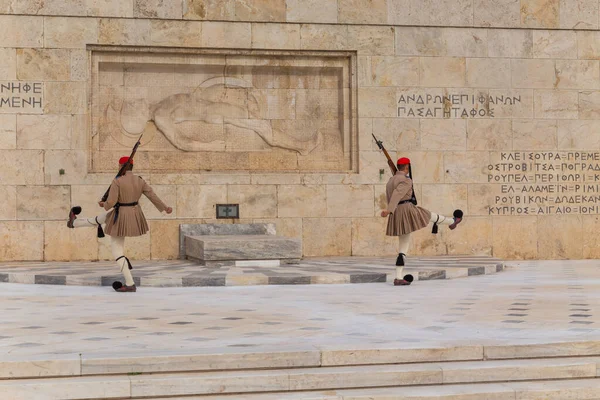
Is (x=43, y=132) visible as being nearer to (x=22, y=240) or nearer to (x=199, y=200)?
(x=22, y=240)

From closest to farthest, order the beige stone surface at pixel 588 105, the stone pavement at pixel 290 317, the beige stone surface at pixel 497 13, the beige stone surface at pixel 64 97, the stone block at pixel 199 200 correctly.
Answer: the stone pavement at pixel 290 317 → the beige stone surface at pixel 64 97 → the stone block at pixel 199 200 → the beige stone surface at pixel 497 13 → the beige stone surface at pixel 588 105

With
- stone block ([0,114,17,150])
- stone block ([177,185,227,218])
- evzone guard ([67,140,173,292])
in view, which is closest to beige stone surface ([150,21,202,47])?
stone block ([177,185,227,218])

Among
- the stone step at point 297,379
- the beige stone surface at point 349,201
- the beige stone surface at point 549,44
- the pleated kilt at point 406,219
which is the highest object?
the beige stone surface at point 549,44

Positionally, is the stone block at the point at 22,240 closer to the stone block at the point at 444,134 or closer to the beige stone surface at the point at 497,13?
the stone block at the point at 444,134

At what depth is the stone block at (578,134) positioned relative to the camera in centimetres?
1822

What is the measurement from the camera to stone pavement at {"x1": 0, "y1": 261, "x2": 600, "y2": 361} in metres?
7.34

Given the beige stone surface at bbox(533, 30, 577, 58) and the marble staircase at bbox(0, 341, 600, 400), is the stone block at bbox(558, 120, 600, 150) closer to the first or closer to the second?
the beige stone surface at bbox(533, 30, 577, 58)

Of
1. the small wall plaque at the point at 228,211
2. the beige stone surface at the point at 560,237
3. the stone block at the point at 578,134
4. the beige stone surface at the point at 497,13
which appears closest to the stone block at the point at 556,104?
the stone block at the point at 578,134

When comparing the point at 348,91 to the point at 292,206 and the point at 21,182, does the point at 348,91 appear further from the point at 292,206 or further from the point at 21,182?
the point at 21,182

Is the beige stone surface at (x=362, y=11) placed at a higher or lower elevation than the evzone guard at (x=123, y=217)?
higher

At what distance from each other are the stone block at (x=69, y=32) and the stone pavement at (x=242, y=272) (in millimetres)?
3822

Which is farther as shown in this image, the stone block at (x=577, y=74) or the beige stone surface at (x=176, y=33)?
the stone block at (x=577, y=74)

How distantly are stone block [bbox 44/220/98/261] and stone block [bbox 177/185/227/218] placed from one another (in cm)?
160

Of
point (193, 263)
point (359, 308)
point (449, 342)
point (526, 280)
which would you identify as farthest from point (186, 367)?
point (193, 263)
